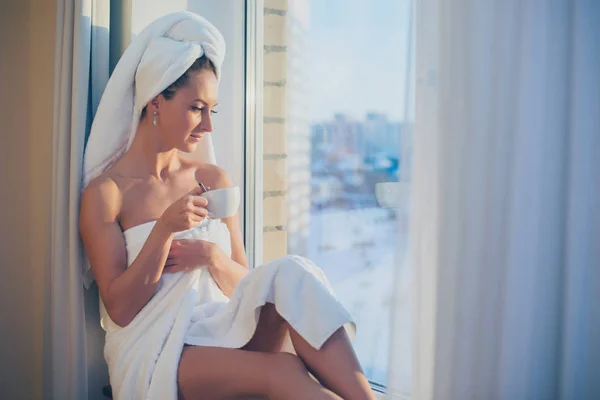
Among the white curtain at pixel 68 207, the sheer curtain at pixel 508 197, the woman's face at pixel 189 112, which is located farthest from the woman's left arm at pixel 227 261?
the sheer curtain at pixel 508 197

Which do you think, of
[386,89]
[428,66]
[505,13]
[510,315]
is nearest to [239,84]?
[386,89]

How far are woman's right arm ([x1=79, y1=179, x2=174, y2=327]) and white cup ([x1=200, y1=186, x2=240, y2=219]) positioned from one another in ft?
0.42

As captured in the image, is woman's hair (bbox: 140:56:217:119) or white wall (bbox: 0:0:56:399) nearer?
woman's hair (bbox: 140:56:217:119)

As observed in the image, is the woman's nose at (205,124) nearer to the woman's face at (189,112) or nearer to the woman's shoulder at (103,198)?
the woman's face at (189,112)

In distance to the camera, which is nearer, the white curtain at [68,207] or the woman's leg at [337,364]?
the woman's leg at [337,364]

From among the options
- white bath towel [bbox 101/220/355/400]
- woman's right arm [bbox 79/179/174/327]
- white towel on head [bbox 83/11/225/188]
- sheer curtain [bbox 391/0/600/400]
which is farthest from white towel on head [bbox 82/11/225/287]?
sheer curtain [bbox 391/0/600/400]

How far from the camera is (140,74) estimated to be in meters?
1.55

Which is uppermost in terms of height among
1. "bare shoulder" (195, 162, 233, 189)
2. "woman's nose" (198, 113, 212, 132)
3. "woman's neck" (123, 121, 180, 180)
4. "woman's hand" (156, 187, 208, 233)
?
"woman's nose" (198, 113, 212, 132)

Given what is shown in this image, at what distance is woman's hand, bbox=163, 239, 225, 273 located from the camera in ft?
5.02

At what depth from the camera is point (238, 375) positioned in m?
1.32

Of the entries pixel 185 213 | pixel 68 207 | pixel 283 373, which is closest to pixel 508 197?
pixel 283 373

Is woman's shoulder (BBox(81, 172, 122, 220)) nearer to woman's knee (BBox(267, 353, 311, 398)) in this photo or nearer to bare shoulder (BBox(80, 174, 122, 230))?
bare shoulder (BBox(80, 174, 122, 230))

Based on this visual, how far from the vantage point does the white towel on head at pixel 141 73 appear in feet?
5.01

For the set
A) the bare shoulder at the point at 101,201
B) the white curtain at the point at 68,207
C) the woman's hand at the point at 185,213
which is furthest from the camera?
the white curtain at the point at 68,207
